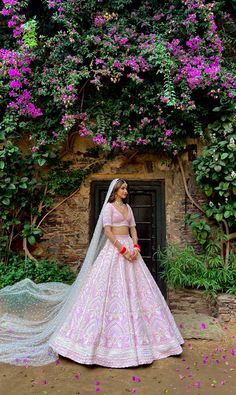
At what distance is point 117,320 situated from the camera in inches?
108

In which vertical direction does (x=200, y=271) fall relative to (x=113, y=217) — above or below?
below

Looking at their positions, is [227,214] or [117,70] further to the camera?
[117,70]

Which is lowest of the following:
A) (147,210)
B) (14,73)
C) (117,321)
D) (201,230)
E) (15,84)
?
(117,321)

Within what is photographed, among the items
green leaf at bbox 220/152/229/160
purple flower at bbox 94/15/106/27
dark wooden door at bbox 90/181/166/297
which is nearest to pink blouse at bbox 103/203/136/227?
green leaf at bbox 220/152/229/160

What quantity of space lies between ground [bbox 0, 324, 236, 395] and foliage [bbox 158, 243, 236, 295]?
1348mm

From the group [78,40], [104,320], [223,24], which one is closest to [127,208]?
[104,320]

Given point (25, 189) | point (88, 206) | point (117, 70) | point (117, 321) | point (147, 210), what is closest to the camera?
point (117, 321)

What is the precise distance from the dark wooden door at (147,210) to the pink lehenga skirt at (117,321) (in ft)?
6.44

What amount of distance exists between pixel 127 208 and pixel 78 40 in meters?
2.51

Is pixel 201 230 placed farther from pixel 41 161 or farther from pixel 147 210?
pixel 41 161

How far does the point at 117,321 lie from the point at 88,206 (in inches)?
98.6

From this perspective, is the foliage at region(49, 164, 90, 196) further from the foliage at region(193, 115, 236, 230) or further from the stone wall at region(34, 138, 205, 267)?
the foliage at region(193, 115, 236, 230)

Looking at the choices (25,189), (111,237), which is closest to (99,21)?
(25,189)

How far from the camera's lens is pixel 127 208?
3.34 meters
